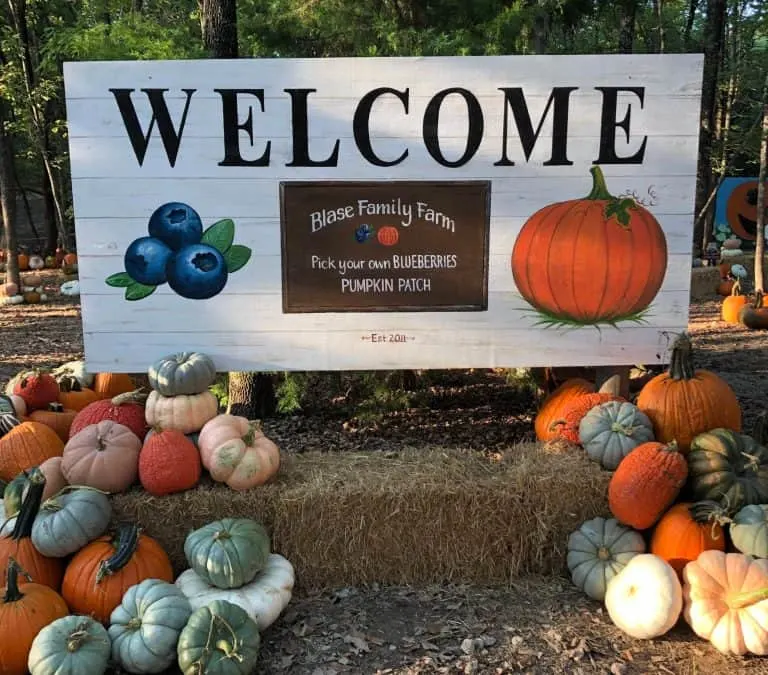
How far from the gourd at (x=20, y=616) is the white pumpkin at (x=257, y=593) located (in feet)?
1.79

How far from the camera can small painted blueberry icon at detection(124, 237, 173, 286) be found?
397 cm

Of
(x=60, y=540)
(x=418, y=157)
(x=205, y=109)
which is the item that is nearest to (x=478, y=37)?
(x=418, y=157)

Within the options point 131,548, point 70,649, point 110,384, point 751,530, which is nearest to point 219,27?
point 110,384

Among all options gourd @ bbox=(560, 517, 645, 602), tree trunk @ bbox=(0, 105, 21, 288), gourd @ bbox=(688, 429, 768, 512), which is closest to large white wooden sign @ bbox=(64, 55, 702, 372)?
gourd @ bbox=(688, 429, 768, 512)

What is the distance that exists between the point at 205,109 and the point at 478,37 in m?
Result: 3.38

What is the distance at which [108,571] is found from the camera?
10.4ft

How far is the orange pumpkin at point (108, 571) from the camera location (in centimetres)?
318

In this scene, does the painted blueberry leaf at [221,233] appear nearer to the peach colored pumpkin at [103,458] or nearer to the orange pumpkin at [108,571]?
the peach colored pumpkin at [103,458]

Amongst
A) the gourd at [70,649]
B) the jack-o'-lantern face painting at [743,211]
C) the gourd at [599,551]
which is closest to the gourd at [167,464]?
the gourd at [70,649]

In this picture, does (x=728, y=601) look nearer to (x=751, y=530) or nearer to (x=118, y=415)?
(x=751, y=530)

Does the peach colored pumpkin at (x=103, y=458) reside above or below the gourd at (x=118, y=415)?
below

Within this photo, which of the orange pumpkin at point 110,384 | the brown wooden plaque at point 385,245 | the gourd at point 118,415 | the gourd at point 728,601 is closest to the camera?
the gourd at point 728,601

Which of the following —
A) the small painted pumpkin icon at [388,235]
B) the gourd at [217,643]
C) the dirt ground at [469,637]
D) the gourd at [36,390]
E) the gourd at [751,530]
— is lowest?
the dirt ground at [469,637]

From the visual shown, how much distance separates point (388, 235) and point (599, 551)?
201 centimetres
